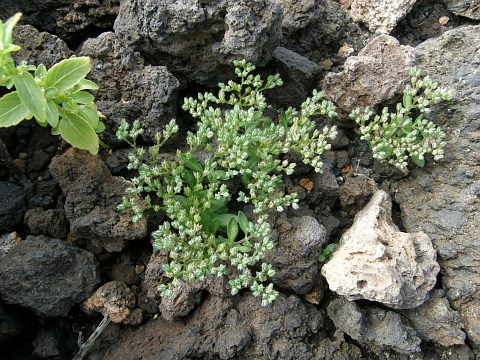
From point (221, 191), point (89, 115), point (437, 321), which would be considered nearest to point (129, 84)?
point (89, 115)

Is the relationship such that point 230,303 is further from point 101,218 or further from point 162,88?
point 162,88

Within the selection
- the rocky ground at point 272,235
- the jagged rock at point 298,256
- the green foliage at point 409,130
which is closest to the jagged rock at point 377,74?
the rocky ground at point 272,235

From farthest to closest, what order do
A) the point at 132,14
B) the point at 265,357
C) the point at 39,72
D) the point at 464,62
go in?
the point at 464,62, the point at 132,14, the point at 265,357, the point at 39,72

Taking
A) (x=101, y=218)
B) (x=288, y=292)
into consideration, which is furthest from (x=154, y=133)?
(x=288, y=292)

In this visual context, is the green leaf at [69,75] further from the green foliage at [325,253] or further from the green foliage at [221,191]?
the green foliage at [325,253]

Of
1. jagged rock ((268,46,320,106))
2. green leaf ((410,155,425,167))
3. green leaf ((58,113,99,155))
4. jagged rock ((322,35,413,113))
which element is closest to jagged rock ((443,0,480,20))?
jagged rock ((322,35,413,113))

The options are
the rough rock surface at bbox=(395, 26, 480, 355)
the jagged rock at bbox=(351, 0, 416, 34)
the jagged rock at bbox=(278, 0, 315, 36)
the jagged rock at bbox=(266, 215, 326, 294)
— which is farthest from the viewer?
the jagged rock at bbox=(351, 0, 416, 34)

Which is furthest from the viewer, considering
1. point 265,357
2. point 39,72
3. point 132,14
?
point 132,14

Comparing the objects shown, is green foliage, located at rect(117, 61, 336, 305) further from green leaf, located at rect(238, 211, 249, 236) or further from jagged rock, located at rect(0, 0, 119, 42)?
jagged rock, located at rect(0, 0, 119, 42)
